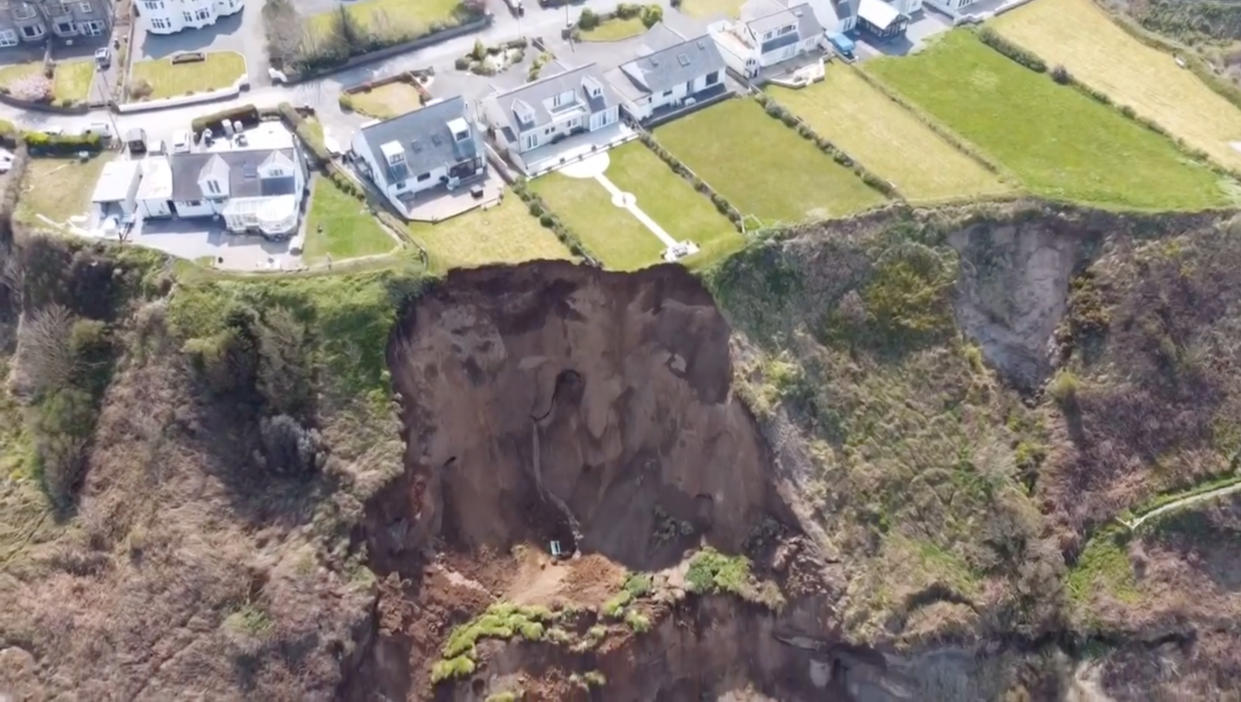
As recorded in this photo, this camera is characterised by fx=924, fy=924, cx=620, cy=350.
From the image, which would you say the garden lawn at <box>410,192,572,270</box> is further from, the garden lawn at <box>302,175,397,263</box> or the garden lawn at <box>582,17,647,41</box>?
the garden lawn at <box>582,17,647,41</box>

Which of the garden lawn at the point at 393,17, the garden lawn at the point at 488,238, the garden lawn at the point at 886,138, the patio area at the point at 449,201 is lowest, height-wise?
the garden lawn at the point at 488,238

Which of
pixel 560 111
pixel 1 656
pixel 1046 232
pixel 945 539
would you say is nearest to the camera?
pixel 1 656

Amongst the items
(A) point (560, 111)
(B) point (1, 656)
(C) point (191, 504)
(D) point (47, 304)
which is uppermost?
(A) point (560, 111)

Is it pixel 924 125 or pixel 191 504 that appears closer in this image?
pixel 191 504

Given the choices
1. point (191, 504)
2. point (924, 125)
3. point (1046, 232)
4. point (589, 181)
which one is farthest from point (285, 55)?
point (1046, 232)

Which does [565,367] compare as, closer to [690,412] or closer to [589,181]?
[690,412]

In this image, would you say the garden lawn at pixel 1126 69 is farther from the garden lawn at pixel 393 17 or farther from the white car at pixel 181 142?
the white car at pixel 181 142

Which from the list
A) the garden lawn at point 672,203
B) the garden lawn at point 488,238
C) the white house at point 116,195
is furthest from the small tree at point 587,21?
the white house at point 116,195

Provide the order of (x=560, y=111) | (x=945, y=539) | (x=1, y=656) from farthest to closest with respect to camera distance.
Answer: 1. (x=560, y=111)
2. (x=945, y=539)
3. (x=1, y=656)
